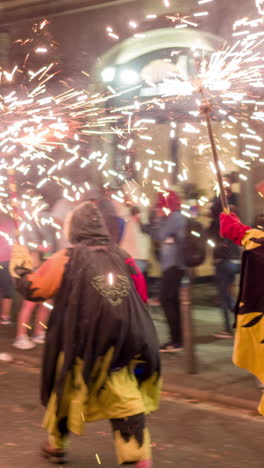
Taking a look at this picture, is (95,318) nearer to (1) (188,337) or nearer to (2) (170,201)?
(1) (188,337)

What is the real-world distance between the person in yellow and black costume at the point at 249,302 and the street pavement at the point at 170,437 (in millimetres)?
583

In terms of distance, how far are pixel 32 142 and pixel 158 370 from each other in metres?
2.90

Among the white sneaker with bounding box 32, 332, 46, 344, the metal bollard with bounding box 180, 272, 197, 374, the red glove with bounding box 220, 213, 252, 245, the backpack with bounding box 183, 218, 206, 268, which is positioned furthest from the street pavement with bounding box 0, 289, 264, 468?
the red glove with bounding box 220, 213, 252, 245

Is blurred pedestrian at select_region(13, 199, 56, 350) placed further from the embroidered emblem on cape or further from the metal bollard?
the embroidered emblem on cape

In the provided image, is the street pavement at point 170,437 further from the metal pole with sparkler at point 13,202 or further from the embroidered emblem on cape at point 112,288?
the metal pole with sparkler at point 13,202

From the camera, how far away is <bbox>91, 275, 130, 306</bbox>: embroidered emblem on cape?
4.83 meters

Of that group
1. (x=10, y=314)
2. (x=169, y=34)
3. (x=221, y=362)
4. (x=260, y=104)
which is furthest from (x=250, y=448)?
(x=169, y=34)

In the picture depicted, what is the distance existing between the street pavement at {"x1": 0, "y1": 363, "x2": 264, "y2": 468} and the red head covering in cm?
249

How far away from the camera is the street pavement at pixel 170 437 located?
5359mm

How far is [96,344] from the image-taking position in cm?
482

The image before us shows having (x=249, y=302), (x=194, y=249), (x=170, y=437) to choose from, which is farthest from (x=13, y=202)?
(x=194, y=249)

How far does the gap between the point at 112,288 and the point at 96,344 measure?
355mm

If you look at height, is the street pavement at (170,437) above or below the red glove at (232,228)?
below

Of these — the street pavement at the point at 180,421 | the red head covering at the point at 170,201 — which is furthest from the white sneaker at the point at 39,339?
the red head covering at the point at 170,201
